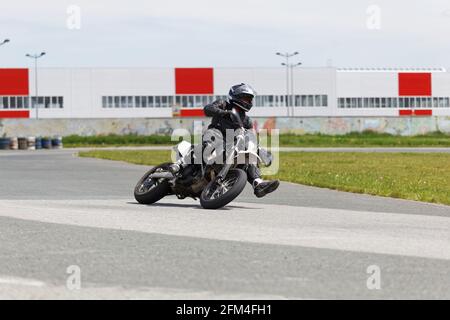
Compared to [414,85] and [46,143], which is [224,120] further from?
[414,85]

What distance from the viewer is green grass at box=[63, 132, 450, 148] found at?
176ft

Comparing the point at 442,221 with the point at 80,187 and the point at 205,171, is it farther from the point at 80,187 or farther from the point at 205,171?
the point at 80,187

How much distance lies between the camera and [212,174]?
12664mm

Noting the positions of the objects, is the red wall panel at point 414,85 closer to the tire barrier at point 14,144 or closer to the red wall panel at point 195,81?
the red wall panel at point 195,81

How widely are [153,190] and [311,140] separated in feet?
143

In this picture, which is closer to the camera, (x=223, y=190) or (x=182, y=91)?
(x=223, y=190)

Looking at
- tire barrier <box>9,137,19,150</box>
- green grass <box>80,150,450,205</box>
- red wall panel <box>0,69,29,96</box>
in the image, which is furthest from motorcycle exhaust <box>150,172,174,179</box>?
red wall panel <box>0,69,29,96</box>

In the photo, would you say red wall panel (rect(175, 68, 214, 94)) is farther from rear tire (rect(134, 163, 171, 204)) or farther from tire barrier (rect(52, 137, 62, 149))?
rear tire (rect(134, 163, 171, 204))

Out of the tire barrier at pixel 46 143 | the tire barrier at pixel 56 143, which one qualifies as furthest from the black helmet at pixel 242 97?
the tire barrier at pixel 56 143

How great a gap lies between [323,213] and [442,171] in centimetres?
1220

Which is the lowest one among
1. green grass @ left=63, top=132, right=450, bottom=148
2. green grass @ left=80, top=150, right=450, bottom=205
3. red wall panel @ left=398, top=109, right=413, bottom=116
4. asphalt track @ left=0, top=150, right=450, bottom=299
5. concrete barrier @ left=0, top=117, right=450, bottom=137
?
asphalt track @ left=0, top=150, right=450, bottom=299

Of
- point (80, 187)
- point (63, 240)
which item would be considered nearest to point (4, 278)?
point (63, 240)

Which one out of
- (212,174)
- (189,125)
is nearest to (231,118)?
(212,174)

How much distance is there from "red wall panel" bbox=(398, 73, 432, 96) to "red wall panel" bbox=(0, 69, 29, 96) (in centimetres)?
3599
